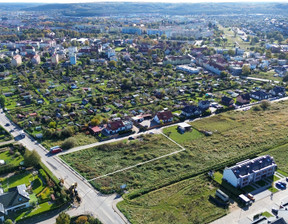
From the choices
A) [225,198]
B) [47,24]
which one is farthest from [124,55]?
[47,24]

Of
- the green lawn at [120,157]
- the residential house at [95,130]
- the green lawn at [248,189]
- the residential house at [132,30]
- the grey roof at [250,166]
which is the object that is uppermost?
the residential house at [132,30]

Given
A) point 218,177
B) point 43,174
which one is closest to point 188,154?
point 218,177

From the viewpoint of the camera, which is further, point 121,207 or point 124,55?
point 124,55

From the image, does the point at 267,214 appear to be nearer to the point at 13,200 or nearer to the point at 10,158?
the point at 13,200

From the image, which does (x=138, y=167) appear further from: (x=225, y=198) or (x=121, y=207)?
(x=225, y=198)

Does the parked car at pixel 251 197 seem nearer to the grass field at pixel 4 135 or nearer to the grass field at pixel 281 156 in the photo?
the grass field at pixel 281 156

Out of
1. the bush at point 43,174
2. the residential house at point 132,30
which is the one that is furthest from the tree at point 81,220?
the residential house at point 132,30
